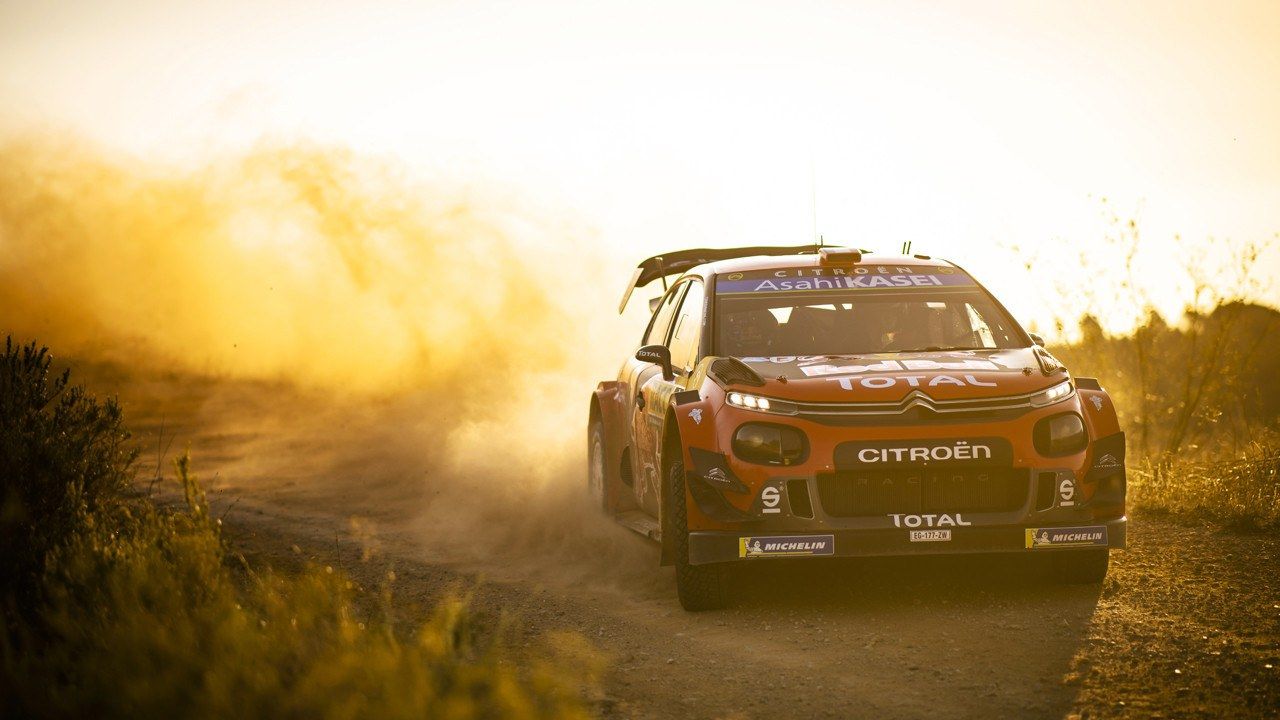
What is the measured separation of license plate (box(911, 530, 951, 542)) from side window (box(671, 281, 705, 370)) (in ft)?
5.66

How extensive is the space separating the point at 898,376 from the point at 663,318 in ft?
9.59

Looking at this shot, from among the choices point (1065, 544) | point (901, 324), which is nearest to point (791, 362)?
point (901, 324)

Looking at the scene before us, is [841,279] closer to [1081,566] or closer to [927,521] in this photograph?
[927,521]

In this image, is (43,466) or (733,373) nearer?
(733,373)

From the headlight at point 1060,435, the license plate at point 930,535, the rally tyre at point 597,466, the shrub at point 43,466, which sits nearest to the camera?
the license plate at point 930,535

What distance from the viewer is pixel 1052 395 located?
697cm

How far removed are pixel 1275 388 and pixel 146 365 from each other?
68.9 ft

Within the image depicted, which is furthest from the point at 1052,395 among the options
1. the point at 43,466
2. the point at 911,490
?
the point at 43,466

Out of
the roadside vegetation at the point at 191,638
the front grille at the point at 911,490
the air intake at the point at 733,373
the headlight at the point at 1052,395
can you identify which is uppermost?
the air intake at the point at 733,373

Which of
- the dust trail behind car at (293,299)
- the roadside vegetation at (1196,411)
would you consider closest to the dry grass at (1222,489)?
the roadside vegetation at (1196,411)

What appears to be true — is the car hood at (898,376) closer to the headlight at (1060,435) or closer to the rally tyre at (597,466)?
the headlight at (1060,435)

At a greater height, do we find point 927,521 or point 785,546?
point 927,521

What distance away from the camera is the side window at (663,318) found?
30.6 feet

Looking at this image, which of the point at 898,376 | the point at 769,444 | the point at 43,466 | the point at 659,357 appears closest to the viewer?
the point at 769,444
